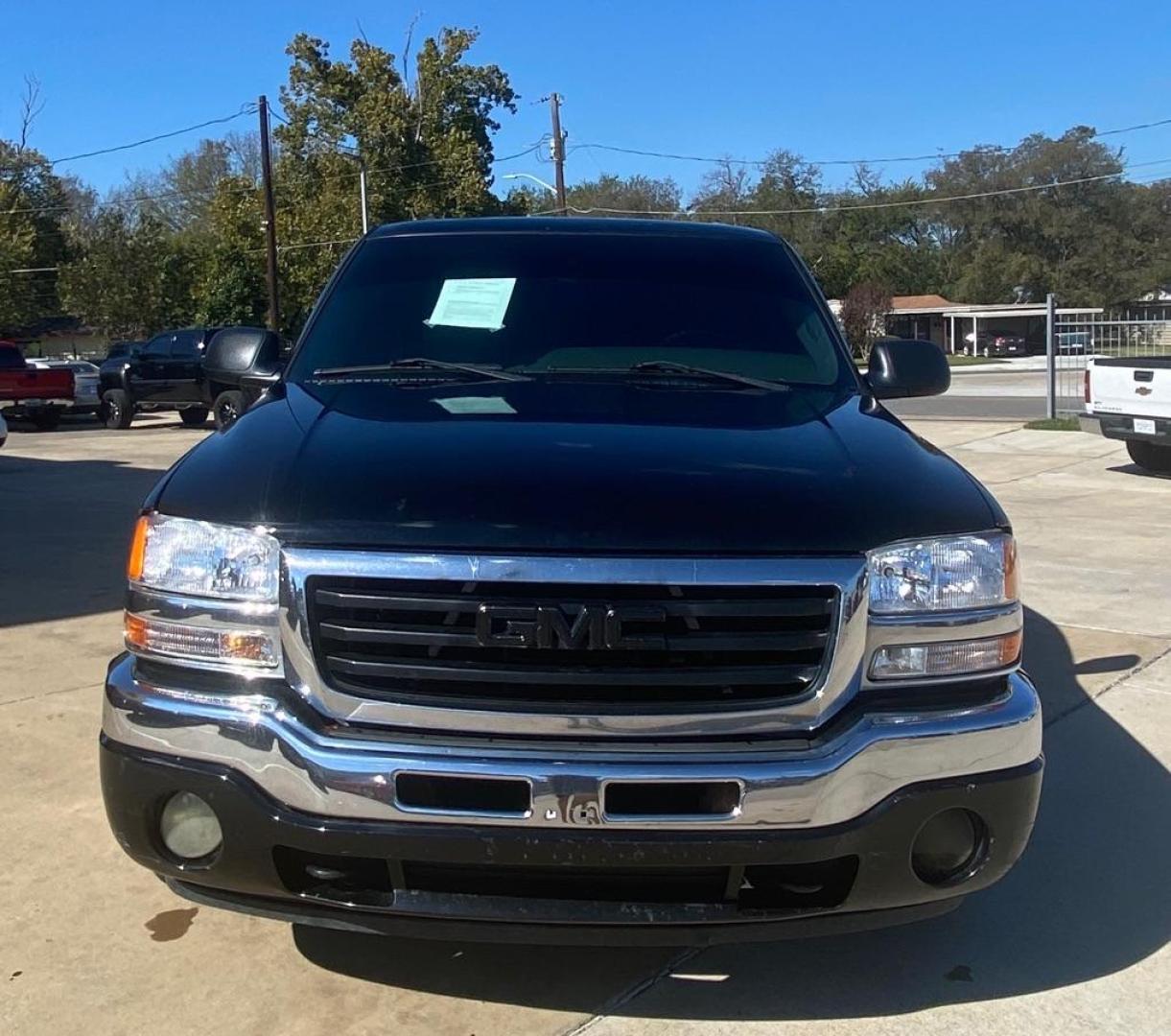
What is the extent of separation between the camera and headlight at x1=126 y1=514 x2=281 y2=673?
8.45 ft

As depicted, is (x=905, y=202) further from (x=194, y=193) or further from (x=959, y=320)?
(x=194, y=193)

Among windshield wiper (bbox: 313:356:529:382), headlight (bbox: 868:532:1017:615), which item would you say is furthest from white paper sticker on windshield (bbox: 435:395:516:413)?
headlight (bbox: 868:532:1017:615)

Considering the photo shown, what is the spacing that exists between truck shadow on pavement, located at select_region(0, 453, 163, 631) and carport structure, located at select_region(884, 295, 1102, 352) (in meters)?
61.4

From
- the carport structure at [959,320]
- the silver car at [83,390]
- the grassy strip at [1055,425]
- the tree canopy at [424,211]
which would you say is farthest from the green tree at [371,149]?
the carport structure at [959,320]

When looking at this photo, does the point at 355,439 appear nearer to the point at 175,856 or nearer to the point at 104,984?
the point at 175,856

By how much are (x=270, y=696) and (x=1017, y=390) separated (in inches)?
A: 1290

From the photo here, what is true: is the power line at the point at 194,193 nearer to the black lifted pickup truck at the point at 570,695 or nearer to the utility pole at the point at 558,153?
the utility pole at the point at 558,153

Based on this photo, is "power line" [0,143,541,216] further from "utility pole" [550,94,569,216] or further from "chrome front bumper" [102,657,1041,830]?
"chrome front bumper" [102,657,1041,830]

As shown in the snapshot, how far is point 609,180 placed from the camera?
75000 mm

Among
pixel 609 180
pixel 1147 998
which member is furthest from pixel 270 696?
pixel 609 180

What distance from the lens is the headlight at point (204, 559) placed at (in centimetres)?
258

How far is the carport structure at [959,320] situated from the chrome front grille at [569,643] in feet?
230

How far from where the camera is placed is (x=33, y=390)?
22953 millimetres

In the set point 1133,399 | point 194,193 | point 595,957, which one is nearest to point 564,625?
point 595,957
